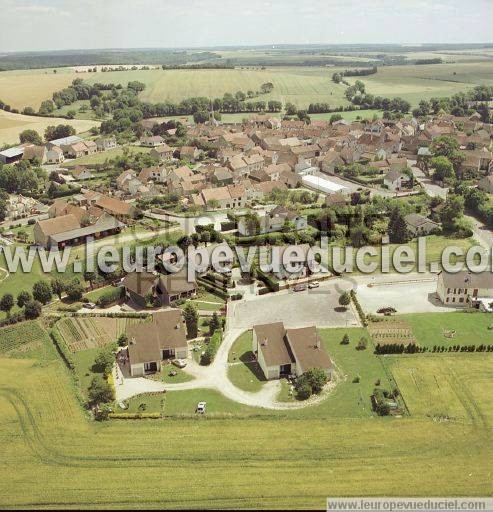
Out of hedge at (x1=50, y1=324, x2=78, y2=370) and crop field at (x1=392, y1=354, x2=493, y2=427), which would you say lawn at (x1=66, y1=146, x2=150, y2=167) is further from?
crop field at (x1=392, y1=354, x2=493, y2=427)

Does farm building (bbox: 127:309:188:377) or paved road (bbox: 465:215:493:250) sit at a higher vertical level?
paved road (bbox: 465:215:493:250)

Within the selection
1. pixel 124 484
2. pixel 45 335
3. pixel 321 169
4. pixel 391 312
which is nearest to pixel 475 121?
pixel 321 169

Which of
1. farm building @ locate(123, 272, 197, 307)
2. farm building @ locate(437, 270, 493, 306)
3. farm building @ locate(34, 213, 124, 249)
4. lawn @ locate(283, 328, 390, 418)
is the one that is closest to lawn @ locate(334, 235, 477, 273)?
farm building @ locate(437, 270, 493, 306)

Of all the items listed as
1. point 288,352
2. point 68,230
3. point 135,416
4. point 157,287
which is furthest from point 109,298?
point 288,352

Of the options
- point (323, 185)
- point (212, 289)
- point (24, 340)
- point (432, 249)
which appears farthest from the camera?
point (323, 185)

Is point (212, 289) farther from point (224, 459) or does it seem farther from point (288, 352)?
point (224, 459)

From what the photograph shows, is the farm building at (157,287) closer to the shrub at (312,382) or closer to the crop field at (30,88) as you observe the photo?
the shrub at (312,382)
